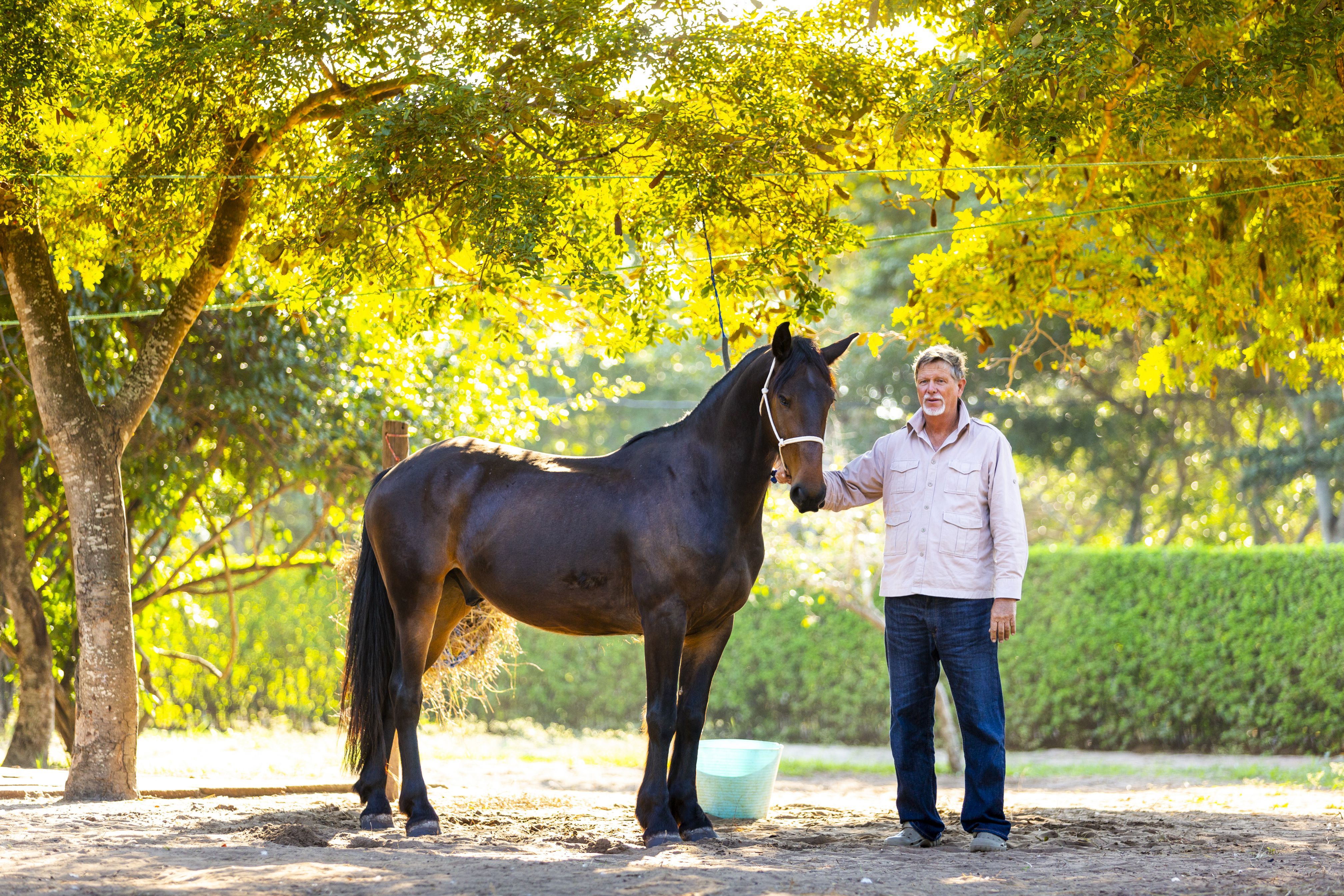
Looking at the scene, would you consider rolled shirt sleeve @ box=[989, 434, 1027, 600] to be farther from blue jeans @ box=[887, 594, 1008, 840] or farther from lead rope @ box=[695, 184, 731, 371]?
lead rope @ box=[695, 184, 731, 371]

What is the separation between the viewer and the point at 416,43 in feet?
18.3

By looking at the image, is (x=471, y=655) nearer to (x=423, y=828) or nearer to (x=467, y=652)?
(x=467, y=652)

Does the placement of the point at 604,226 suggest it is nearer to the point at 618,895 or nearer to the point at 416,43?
the point at 416,43

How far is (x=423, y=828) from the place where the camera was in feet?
16.3

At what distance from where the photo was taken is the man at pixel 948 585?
4.66 meters

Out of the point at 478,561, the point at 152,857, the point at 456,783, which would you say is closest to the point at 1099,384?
the point at 456,783

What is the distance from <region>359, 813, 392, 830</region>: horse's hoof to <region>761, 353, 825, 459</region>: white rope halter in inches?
93.2

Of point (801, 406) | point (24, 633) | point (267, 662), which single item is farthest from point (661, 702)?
point (267, 662)

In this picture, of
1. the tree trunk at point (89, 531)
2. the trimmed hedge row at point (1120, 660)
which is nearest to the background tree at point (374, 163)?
the tree trunk at point (89, 531)

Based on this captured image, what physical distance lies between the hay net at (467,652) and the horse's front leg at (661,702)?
1.83 metres

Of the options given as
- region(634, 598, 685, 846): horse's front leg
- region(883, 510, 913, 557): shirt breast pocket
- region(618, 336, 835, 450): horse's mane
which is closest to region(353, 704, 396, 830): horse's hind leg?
region(634, 598, 685, 846): horse's front leg

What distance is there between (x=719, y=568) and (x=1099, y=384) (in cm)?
1659

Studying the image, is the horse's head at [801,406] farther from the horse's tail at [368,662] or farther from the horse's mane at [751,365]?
the horse's tail at [368,662]

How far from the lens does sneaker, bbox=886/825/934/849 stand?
15.8 feet
